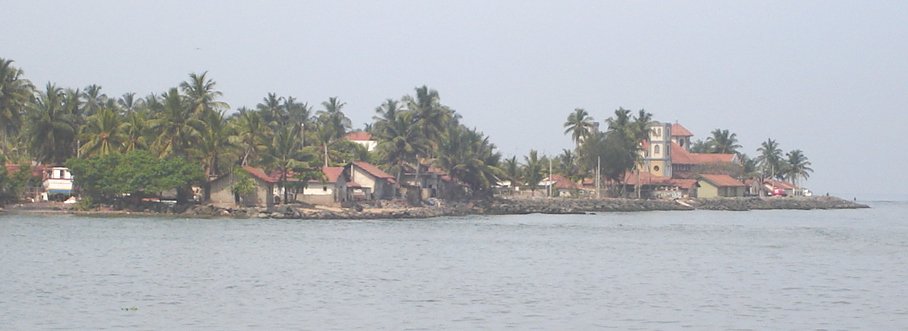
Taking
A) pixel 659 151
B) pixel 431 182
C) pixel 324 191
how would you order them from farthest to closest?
1. pixel 659 151
2. pixel 431 182
3. pixel 324 191

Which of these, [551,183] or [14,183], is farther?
[551,183]

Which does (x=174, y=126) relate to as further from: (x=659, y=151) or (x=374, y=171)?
(x=659, y=151)

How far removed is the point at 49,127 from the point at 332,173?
19.2 metres

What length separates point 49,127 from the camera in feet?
238

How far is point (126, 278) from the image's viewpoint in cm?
3091

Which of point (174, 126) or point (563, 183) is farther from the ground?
point (174, 126)

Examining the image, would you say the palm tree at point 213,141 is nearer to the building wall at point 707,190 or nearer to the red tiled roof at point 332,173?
the red tiled roof at point 332,173

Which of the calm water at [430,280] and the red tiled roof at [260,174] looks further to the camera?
the red tiled roof at [260,174]

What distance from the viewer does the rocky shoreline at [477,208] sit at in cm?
6875

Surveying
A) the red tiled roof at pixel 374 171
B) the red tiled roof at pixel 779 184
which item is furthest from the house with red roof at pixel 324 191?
the red tiled roof at pixel 779 184

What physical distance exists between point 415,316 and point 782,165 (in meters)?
129

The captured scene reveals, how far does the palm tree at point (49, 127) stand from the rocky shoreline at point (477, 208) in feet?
20.7

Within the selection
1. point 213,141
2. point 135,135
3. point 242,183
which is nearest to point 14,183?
point 135,135

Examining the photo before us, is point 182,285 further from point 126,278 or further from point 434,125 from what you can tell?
point 434,125
